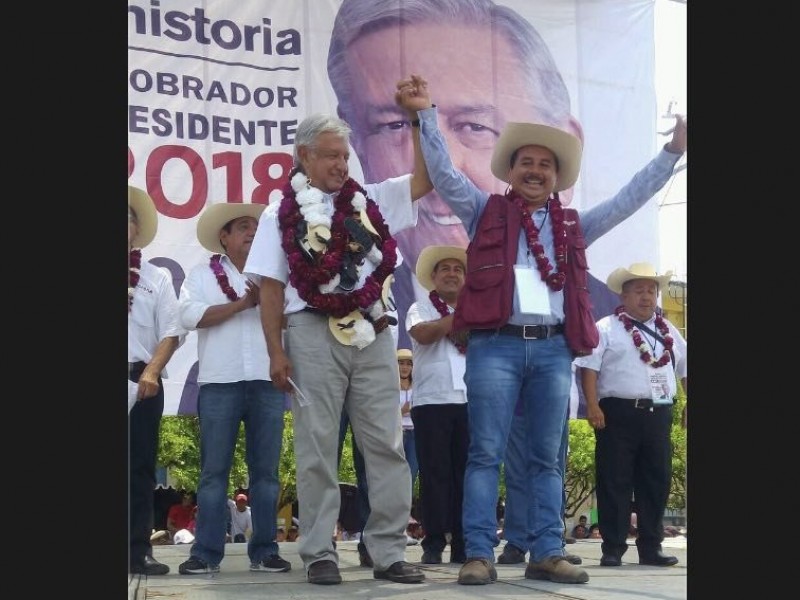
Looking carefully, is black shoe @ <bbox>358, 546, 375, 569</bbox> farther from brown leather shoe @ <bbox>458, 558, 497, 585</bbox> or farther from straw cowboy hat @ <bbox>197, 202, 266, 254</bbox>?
straw cowboy hat @ <bbox>197, 202, 266, 254</bbox>

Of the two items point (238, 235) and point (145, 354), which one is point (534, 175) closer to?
point (238, 235)

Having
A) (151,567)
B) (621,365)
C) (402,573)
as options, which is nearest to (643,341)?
(621,365)

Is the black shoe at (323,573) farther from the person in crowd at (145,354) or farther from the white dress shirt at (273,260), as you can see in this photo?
the person in crowd at (145,354)

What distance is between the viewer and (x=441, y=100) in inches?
341

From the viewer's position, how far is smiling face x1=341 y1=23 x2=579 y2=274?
8430mm

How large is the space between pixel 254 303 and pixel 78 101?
109 inches

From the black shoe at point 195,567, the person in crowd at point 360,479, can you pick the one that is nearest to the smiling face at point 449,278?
the person in crowd at point 360,479

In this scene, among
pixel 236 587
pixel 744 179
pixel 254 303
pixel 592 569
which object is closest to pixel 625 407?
pixel 592 569

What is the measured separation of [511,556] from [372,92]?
3404 millimetres

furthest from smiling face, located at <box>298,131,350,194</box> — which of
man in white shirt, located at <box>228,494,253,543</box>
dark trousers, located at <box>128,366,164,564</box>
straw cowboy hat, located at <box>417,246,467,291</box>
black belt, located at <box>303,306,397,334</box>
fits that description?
man in white shirt, located at <box>228,494,253,543</box>

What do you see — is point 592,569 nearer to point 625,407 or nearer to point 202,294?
point 625,407

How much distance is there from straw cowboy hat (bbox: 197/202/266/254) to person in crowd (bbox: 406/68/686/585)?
128cm

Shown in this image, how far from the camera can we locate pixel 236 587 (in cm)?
490

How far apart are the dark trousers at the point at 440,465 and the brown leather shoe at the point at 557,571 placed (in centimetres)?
144
